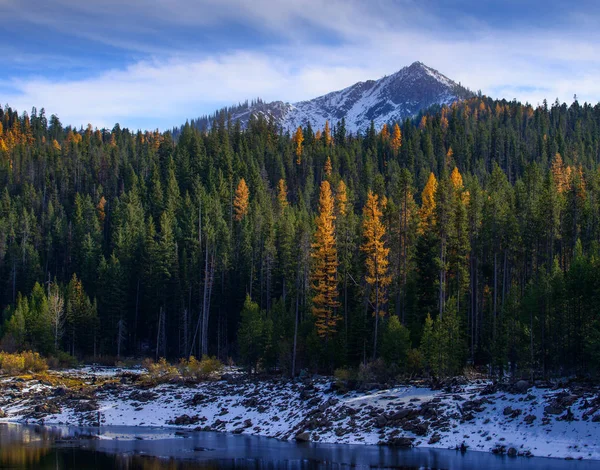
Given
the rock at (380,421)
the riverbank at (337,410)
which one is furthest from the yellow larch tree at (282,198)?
the rock at (380,421)

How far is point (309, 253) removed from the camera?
199 ft

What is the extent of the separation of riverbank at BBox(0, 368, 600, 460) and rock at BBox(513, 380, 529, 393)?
7 cm

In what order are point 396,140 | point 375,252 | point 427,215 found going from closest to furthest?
point 375,252
point 427,215
point 396,140

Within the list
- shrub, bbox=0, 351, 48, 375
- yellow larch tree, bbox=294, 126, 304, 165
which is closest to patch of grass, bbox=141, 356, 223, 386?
shrub, bbox=0, 351, 48, 375

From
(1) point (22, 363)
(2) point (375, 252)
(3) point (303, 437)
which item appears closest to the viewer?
(3) point (303, 437)

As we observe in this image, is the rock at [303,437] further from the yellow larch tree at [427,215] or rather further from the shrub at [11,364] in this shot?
the shrub at [11,364]

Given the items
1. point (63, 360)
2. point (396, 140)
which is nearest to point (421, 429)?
point (63, 360)

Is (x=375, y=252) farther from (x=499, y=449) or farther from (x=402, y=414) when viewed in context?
(x=499, y=449)

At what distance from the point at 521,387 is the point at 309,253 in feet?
84.7

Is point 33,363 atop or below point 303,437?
atop

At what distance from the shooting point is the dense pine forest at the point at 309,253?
160 ft

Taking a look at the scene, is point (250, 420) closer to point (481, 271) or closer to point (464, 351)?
point (464, 351)

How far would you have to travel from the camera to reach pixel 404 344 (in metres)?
48.2

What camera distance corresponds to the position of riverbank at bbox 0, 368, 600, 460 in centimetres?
3541
